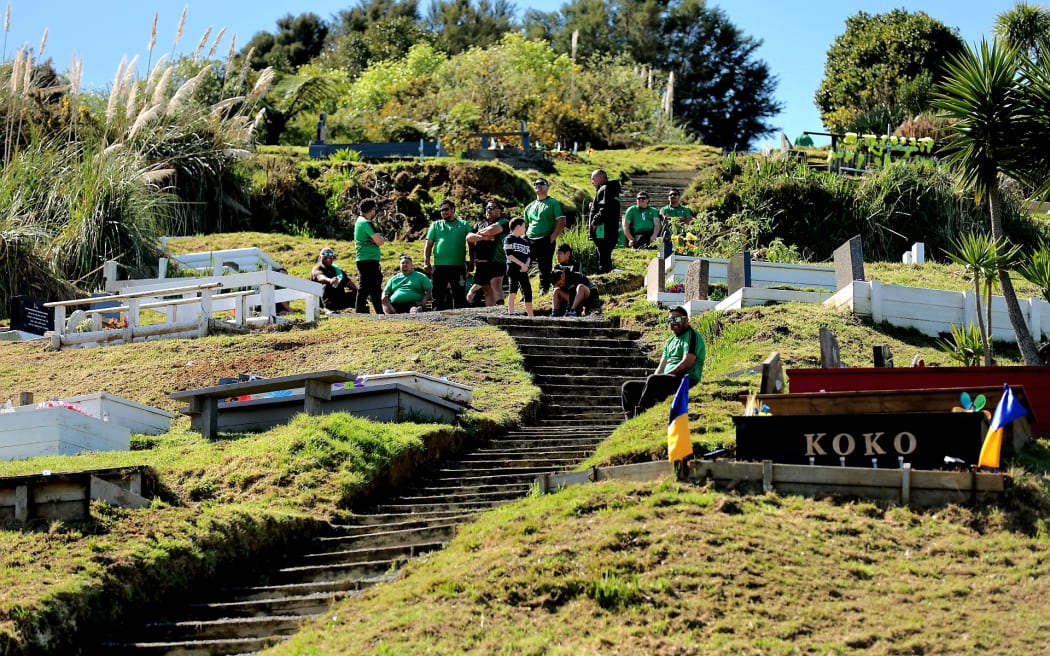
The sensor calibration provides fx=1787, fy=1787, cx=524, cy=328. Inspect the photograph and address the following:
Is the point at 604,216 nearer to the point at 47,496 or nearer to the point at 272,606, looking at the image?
the point at 47,496

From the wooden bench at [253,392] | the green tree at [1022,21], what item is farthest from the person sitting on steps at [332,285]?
the green tree at [1022,21]

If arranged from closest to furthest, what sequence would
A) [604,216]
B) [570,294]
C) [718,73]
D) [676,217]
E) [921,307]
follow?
[921,307]
[570,294]
[604,216]
[676,217]
[718,73]

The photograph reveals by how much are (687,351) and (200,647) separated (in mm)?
6504

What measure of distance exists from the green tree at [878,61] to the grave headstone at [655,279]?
97.8 feet

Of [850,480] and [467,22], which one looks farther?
[467,22]

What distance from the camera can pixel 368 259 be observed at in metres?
26.1

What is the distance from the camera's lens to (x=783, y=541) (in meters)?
13.4

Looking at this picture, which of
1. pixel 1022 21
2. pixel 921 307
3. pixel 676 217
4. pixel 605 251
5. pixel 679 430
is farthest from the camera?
pixel 1022 21

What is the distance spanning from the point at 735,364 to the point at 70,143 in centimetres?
1471

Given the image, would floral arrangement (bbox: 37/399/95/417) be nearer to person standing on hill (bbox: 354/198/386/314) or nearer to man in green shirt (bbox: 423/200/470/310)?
person standing on hill (bbox: 354/198/386/314)

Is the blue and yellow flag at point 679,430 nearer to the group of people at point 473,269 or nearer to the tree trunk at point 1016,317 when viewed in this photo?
the tree trunk at point 1016,317

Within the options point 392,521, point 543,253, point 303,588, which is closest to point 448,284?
point 543,253

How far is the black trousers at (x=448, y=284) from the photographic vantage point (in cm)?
2600

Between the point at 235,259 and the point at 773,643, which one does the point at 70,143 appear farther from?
the point at 773,643
